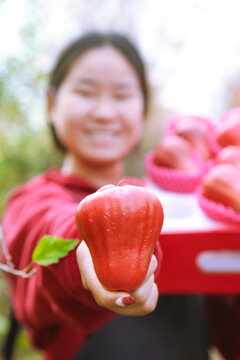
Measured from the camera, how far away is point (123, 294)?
27 cm

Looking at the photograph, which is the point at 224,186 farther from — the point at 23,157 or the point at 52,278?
the point at 23,157

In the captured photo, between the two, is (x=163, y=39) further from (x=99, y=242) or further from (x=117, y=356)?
(x=99, y=242)

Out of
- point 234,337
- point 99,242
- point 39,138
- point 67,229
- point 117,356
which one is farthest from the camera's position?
point 39,138

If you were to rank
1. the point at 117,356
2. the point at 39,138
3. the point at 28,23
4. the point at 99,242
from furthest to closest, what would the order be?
1. the point at 39,138
2. the point at 28,23
3. the point at 117,356
4. the point at 99,242

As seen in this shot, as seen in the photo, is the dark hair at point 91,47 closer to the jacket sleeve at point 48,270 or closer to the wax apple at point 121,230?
the jacket sleeve at point 48,270

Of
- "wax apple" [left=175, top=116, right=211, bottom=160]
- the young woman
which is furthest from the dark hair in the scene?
"wax apple" [left=175, top=116, right=211, bottom=160]

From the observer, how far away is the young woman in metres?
0.37

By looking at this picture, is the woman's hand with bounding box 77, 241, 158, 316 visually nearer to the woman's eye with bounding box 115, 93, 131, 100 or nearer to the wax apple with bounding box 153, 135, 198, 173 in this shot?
the wax apple with bounding box 153, 135, 198, 173

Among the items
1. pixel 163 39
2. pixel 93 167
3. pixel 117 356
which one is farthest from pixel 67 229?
pixel 163 39

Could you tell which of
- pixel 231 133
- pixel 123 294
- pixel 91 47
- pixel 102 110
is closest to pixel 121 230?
pixel 123 294

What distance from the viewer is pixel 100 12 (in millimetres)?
2291

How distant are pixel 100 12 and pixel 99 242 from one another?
2.33 metres

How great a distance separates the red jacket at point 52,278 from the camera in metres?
0.37

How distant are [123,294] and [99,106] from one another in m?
0.59
